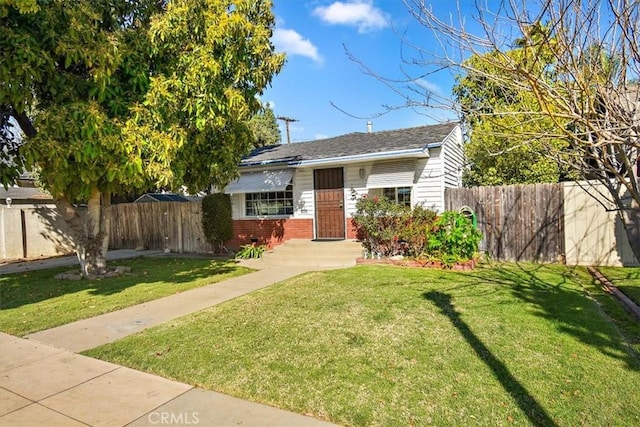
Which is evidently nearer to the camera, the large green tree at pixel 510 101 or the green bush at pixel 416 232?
the large green tree at pixel 510 101

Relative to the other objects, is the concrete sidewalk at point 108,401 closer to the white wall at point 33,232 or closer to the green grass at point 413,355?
the green grass at point 413,355

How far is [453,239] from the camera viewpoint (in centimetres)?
983

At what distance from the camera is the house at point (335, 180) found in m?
11.8

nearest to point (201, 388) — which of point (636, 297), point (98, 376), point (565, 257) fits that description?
point (98, 376)

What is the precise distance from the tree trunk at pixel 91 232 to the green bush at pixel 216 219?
412cm

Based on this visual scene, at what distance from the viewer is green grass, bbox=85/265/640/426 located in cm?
332

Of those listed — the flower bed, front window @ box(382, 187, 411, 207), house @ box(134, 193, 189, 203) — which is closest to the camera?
the flower bed

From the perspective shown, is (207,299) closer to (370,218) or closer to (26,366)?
(26,366)

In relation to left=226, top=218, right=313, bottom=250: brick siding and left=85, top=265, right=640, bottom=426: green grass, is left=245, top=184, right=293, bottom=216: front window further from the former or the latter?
left=85, top=265, right=640, bottom=426: green grass

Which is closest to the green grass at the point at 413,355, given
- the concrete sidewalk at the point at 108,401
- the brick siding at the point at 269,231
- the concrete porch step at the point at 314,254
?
the concrete sidewalk at the point at 108,401

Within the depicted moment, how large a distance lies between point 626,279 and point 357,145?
8508 millimetres

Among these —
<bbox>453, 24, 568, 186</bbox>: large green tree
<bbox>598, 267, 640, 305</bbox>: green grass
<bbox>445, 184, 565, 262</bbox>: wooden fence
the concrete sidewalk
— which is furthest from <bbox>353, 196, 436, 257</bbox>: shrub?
the concrete sidewalk

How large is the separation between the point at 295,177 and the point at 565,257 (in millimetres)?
8757

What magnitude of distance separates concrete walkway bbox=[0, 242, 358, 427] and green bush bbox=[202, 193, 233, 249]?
27.5ft
